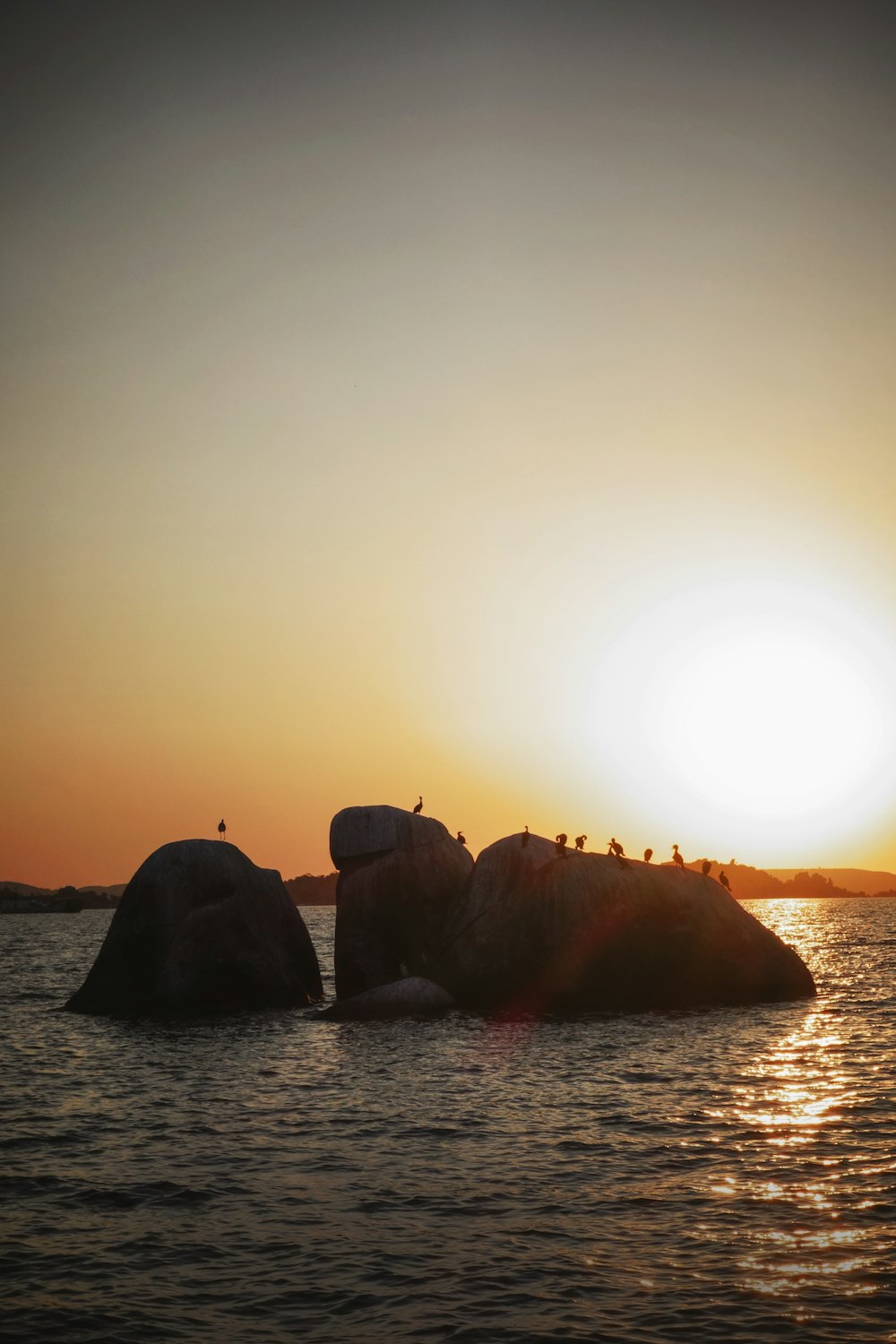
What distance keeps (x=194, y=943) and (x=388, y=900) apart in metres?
6.89

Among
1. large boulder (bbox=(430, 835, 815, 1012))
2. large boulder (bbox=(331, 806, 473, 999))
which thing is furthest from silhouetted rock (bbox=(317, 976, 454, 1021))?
large boulder (bbox=(331, 806, 473, 999))

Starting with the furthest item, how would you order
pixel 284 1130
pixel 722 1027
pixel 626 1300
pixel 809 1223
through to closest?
pixel 722 1027 < pixel 284 1130 < pixel 809 1223 < pixel 626 1300

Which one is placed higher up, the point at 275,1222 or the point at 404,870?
the point at 404,870

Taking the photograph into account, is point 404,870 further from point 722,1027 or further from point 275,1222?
point 275,1222

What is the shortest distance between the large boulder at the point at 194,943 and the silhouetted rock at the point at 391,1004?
357 cm

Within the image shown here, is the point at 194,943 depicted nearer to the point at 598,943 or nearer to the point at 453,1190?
the point at 598,943

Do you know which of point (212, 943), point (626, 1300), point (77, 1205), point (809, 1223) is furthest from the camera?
point (212, 943)

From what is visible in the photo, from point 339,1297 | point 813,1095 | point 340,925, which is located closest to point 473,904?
point 340,925

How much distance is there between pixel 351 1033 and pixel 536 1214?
17.4 metres

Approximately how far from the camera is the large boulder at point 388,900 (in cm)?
3838

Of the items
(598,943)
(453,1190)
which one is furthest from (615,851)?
(453,1190)

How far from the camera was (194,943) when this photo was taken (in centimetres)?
3491

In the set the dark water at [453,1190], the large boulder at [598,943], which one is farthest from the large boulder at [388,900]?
the dark water at [453,1190]

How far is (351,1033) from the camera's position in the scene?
99.8 feet
